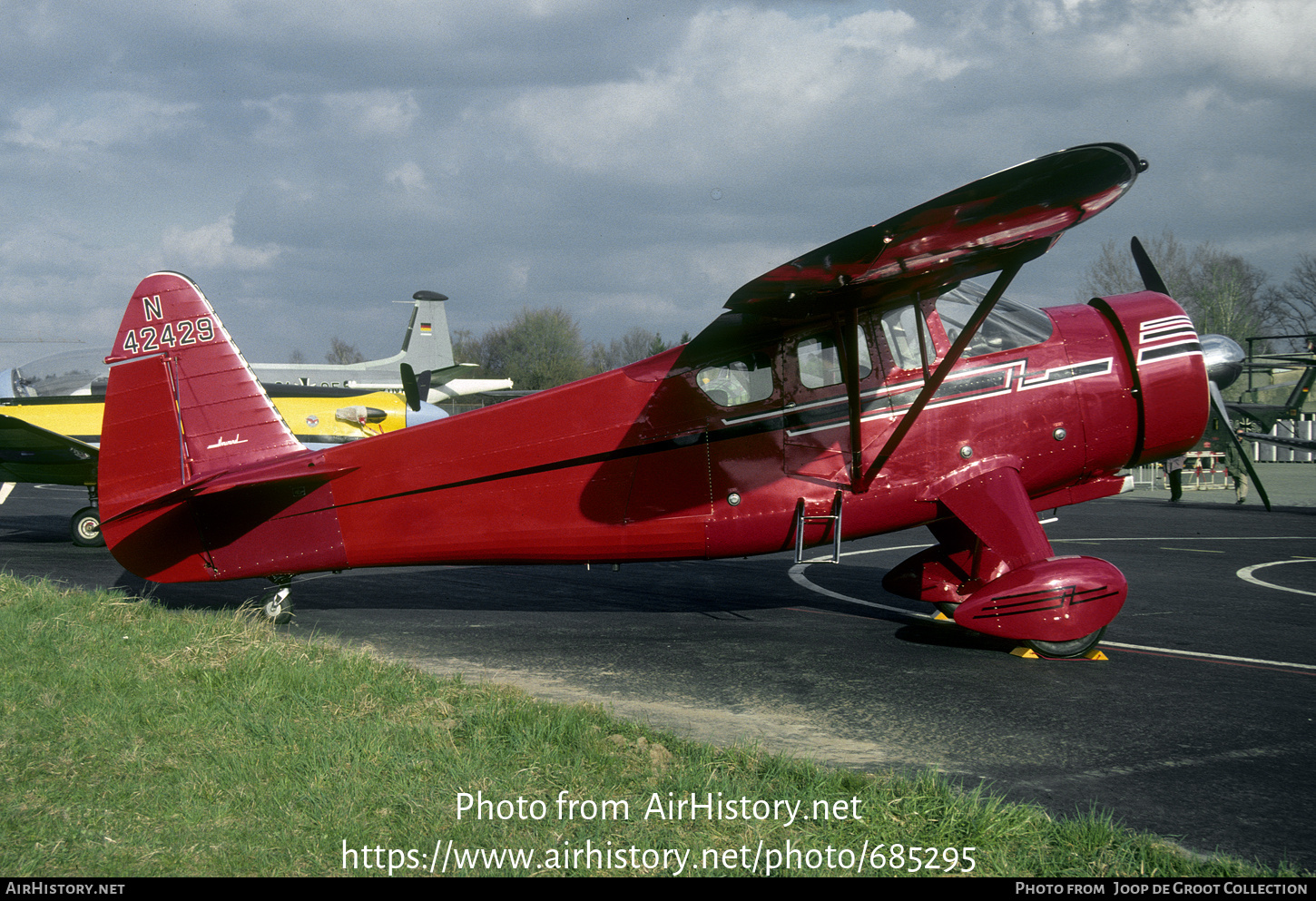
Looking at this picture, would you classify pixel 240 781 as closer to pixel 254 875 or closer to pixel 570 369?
pixel 254 875

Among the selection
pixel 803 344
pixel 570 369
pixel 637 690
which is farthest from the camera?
pixel 570 369

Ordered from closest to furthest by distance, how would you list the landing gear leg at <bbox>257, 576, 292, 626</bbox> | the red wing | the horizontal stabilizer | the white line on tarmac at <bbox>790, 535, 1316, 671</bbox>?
the red wing
the white line on tarmac at <bbox>790, 535, 1316, 671</bbox>
the landing gear leg at <bbox>257, 576, 292, 626</bbox>
the horizontal stabilizer

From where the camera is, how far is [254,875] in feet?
10.7

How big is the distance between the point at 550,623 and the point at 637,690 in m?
2.59

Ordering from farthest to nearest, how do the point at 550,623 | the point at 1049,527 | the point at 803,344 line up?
the point at 1049,527
the point at 550,623
the point at 803,344

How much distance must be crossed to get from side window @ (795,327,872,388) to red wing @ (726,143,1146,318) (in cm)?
33

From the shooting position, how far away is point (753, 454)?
7.44 meters

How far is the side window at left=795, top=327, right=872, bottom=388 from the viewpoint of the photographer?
7348mm

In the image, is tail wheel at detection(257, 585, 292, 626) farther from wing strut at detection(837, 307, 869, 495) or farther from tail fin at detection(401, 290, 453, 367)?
tail fin at detection(401, 290, 453, 367)

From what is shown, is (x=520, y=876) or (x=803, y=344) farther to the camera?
(x=803, y=344)

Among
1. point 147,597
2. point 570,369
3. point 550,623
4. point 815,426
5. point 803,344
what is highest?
point 570,369

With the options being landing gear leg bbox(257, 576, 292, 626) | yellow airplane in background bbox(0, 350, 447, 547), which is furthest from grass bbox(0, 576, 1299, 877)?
yellow airplane in background bbox(0, 350, 447, 547)

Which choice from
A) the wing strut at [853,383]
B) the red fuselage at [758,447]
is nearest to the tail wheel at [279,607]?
the red fuselage at [758,447]

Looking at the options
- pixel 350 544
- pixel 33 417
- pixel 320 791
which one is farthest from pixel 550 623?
pixel 33 417
